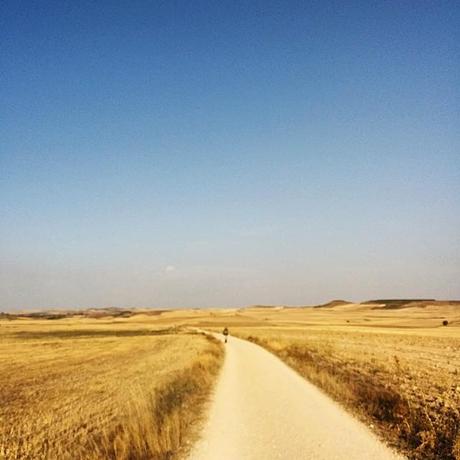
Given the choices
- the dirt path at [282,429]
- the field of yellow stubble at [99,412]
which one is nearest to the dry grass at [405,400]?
the dirt path at [282,429]

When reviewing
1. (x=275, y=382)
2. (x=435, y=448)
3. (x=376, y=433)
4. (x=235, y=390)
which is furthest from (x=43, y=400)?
(x=435, y=448)

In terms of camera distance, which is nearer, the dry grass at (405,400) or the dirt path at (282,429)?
the dirt path at (282,429)

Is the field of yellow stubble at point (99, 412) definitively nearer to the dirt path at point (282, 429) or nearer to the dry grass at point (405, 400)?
the dirt path at point (282, 429)

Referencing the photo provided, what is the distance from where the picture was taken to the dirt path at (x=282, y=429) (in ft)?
31.2

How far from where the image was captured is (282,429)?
38.1 ft

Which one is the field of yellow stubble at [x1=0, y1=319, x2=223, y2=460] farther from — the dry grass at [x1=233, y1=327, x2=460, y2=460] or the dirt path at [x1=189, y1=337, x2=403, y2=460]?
the dry grass at [x1=233, y1=327, x2=460, y2=460]

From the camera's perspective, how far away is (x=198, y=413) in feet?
Answer: 46.0

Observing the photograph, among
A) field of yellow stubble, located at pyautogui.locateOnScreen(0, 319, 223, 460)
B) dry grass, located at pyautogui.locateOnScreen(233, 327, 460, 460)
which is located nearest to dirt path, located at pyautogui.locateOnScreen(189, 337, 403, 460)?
dry grass, located at pyautogui.locateOnScreen(233, 327, 460, 460)

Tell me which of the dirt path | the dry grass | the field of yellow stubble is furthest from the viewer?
the field of yellow stubble

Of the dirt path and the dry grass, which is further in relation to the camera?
the dry grass

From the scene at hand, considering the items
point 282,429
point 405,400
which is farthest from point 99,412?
point 405,400

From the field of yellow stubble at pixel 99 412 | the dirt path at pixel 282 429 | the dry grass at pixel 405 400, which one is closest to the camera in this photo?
the dirt path at pixel 282 429

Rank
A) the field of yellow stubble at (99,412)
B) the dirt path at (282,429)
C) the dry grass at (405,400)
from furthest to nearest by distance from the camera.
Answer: the field of yellow stubble at (99,412) < the dry grass at (405,400) < the dirt path at (282,429)

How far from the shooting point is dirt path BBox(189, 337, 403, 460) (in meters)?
9.52
